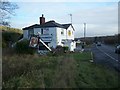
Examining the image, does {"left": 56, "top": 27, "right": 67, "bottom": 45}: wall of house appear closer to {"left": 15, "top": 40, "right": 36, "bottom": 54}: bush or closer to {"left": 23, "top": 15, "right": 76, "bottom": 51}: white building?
{"left": 23, "top": 15, "right": 76, "bottom": 51}: white building

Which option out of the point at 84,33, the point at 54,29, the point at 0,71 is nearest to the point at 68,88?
the point at 0,71

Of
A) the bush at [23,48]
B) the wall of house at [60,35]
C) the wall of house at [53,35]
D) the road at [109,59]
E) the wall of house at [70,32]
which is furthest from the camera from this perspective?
the wall of house at [70,32]

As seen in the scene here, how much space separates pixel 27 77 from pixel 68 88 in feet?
8.25

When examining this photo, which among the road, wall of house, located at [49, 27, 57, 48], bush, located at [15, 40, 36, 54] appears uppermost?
wall of house, located at [49, 27, 57, 48]

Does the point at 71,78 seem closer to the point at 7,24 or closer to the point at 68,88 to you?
the point at 68,88

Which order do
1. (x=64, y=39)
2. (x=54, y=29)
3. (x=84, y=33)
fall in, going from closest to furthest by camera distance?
(x=54, y=29)
(x=64, y=39)
(x=84, y=33)

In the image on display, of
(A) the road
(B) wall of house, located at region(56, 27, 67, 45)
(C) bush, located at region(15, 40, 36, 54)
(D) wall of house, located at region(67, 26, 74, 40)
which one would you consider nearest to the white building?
(B) wall of house, located at region(56, 27, 67, 45)

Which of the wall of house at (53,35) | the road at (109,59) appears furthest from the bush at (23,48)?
the wall of house at (53,35)

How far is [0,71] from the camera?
14820 mm

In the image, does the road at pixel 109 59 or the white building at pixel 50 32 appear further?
the white building at pixel 50 32

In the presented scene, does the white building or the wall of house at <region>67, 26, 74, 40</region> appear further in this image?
the wall of house at <region>67, 26, 74, 40</region>

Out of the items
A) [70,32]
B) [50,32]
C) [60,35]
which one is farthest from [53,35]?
[70,32]

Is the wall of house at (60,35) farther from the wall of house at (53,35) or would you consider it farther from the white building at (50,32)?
the wall of house at (53,35)

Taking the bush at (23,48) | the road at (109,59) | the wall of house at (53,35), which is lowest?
the road at (109,59)
